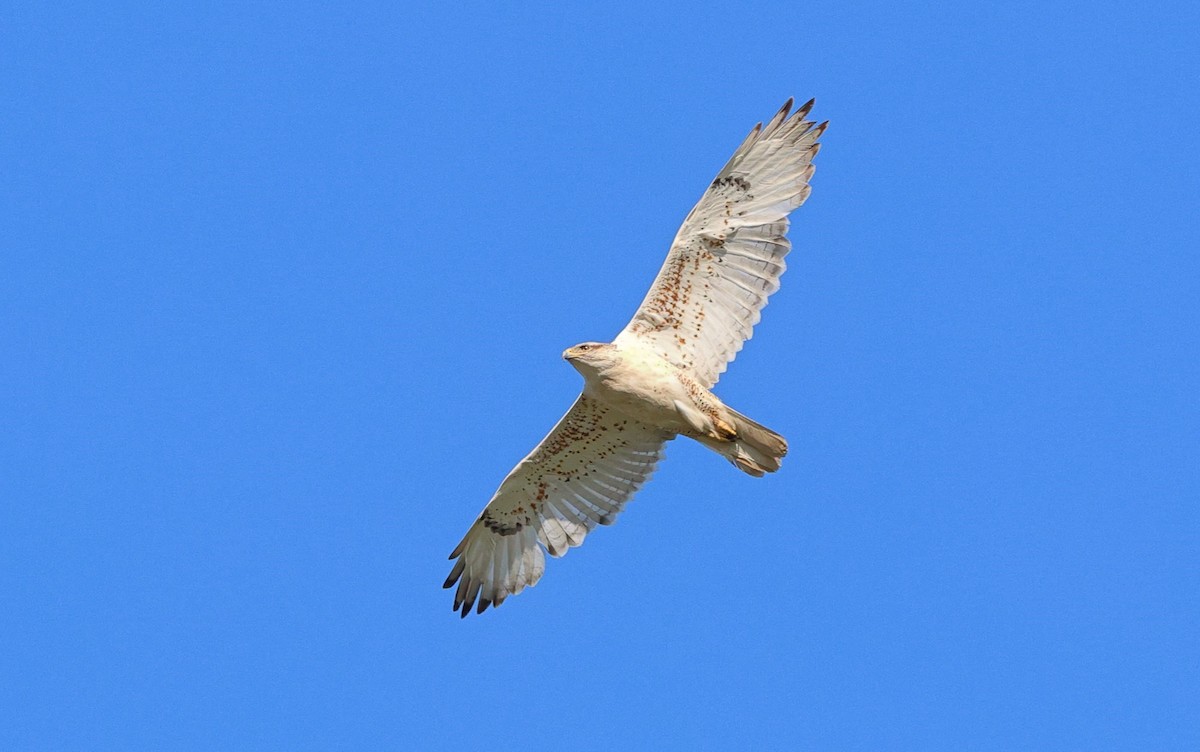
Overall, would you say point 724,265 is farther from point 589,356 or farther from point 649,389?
point 589,356

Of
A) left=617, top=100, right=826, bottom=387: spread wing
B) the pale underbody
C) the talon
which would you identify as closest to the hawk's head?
the pale underbody

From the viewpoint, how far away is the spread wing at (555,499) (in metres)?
15.1

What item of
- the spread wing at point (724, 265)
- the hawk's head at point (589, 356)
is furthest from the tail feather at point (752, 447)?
the hawk's head at point (589, 356)

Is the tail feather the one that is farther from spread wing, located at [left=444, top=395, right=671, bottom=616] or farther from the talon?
spread wing, located at [left=444, top=395, right=671, bottom=616]

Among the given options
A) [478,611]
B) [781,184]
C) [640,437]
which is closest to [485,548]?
[478,611]

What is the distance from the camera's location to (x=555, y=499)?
51.2 ft

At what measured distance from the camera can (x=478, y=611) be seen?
16.0 meters

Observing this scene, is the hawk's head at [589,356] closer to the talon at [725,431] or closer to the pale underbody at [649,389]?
the pale underbody at [649,389]

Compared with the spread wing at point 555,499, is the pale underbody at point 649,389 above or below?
above

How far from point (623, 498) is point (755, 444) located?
5.58 feet

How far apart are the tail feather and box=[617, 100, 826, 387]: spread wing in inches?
24.8

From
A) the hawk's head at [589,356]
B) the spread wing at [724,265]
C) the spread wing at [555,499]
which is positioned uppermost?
the spread wing at [724,265]

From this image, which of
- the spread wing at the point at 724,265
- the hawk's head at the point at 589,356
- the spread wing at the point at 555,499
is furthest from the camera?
the spread wing at the point at 555,499

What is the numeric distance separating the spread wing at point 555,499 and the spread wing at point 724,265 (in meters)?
0.88
